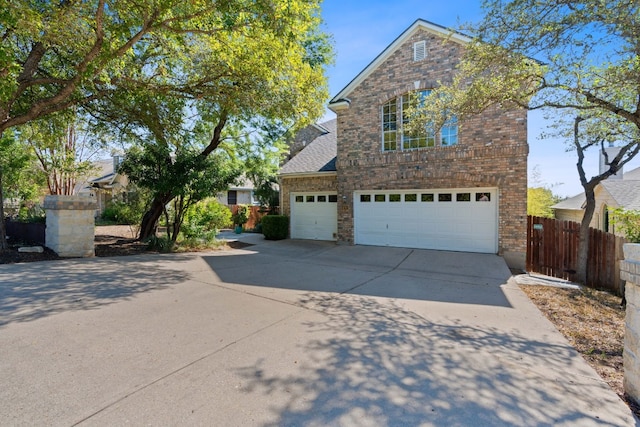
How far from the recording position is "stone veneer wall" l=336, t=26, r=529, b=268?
9.91 m

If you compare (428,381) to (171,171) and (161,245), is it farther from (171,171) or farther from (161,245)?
(161,245)

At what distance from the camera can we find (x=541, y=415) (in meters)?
2.61

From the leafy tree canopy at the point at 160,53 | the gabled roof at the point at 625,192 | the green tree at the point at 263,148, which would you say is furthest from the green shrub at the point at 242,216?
the gabled roof at the point at 625,192

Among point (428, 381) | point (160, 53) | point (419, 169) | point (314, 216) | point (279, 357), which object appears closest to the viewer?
point (428, 381)

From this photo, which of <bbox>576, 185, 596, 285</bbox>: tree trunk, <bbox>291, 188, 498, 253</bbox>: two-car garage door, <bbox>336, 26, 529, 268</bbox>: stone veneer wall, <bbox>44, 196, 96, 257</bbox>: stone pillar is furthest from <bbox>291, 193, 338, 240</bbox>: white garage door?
<bbox>576, 185, 596, 285</bbox>: tree trunk

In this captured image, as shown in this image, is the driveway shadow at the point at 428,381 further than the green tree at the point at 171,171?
No

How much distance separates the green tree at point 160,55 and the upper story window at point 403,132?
2.83m

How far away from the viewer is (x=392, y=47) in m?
11.6

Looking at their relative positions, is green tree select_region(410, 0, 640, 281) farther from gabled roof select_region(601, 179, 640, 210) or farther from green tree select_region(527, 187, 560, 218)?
green tree select_region(527, 187, 560, 218)

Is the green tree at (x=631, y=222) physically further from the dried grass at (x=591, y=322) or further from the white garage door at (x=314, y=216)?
the white garage door at (x=314, y=216)

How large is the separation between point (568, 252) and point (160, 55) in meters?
13.1

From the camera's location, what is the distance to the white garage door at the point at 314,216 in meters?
13.6

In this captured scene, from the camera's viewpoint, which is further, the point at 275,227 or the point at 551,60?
the point at 275,227

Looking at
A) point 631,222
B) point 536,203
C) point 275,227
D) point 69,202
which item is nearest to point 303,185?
point 275,227
